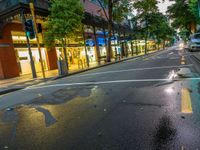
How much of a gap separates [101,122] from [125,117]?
1.79 feet

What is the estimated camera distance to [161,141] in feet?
10.8

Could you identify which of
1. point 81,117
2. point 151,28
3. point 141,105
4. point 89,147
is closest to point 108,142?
point 89,147

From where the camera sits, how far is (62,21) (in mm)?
17891

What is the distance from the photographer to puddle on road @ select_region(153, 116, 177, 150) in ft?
10.4

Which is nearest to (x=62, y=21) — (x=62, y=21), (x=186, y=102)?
(x=62, y=21)

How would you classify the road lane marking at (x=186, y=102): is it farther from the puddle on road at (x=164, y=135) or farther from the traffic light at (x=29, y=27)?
the traffic light at (x=29, y=27)

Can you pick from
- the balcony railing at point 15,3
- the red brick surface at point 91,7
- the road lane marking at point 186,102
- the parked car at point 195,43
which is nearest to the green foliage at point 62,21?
the balcony railing at point 15,3

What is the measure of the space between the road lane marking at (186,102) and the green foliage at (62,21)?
1347cm

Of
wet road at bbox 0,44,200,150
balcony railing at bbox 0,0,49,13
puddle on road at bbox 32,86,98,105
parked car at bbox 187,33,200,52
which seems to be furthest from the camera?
parked car at bbox 187,33,200,52

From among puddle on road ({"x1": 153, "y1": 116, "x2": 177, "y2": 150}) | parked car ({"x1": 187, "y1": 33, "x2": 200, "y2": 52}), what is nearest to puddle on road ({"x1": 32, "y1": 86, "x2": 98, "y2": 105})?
puddle on road ({"x1": 153, "y1": 116, "x2": 177, "y2": 150})

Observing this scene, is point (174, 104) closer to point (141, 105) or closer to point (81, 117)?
point (141, 105)

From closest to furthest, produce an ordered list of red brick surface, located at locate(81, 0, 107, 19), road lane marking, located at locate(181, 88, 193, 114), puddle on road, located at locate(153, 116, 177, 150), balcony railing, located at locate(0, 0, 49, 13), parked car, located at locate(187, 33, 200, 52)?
puddle on road, located at locate(153, 116, 177, 150), road lane marking, located at locate(181, 88, 193, 114), balcony railing, located at locate(0, 0, 49, 13), parked car, located at locate(187, 33, 200, 52), red brick surface, located at locate(81, 0, 107, 19)

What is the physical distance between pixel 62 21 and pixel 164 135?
627 inches

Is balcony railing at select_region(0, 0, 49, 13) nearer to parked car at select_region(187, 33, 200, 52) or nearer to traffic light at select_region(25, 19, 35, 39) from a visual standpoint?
traffic light at select_region(25, 19, 35, 39)
